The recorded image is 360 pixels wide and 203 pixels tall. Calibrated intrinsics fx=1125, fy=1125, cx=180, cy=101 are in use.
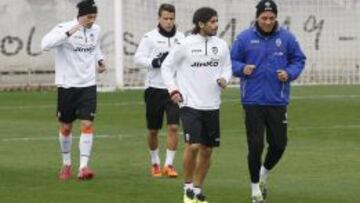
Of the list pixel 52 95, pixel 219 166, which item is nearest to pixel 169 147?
pixel 219 166

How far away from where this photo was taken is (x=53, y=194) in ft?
42.1

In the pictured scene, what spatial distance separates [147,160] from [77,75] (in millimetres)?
2305

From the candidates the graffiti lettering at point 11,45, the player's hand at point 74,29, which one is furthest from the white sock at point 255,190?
the graffiti lettering at point 11,45

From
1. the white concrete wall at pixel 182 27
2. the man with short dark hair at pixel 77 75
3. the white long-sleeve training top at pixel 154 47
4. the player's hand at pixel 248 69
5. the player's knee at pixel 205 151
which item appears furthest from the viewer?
the white concrete wall at pixel 182 27

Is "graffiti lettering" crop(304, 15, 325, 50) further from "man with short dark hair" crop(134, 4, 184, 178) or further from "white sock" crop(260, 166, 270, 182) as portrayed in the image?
"white sock" crop(260, 166, 270, 182)

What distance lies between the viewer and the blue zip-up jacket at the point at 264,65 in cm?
1205

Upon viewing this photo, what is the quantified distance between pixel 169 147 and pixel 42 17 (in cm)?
1815

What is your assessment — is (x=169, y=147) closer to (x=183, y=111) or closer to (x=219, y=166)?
(x=219, y=166)

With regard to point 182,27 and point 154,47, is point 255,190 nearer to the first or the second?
point 154,47

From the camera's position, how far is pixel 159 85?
15.0 meters

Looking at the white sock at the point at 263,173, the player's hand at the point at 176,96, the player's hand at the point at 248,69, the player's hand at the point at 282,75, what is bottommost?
the white sock at the point at 263,173

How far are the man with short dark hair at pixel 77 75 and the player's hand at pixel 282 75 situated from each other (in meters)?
3.17

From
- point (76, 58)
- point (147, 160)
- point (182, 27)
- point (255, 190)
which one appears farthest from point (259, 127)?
point (182, 27)

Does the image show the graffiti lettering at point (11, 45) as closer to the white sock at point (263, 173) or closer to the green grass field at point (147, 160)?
the green grass field at point (147, 160)
